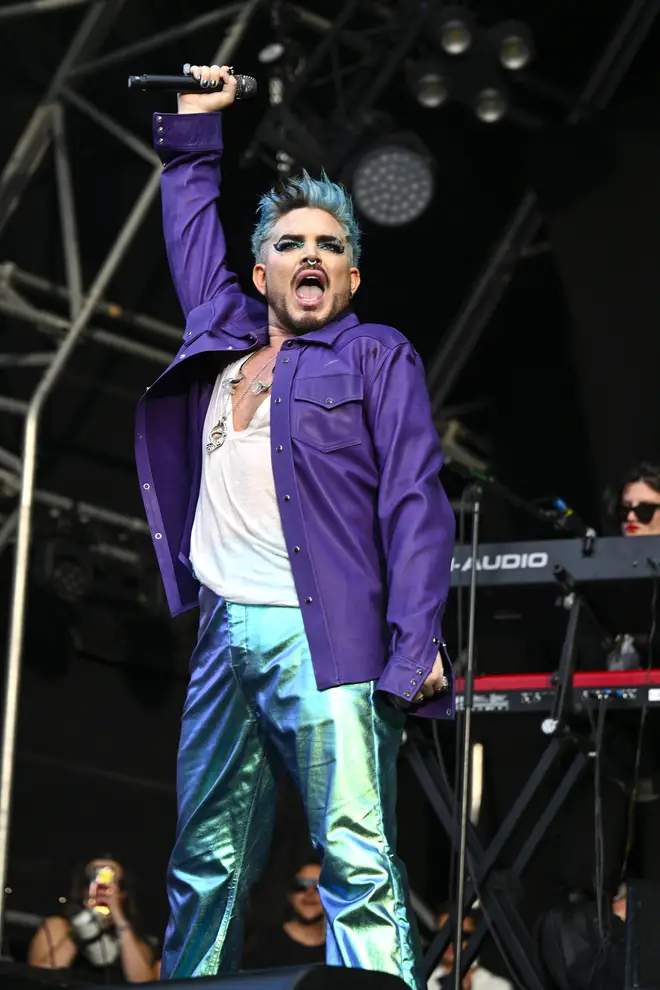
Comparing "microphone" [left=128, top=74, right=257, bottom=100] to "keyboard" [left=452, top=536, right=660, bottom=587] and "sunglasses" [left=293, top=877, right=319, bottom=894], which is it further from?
"sunglasses" [left=293, top=877, right=319, bottom=894]

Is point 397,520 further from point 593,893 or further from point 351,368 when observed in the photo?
point 593,893

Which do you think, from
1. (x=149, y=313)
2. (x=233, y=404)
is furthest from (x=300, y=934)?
(x=233, y=404)

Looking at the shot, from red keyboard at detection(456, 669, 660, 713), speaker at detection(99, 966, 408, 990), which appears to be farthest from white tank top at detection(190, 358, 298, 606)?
red keyboard at detection(456, 669, 660, 713)

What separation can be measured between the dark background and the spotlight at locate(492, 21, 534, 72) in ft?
1.82

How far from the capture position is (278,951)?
6.08 metres

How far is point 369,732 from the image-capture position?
2641 millimetres

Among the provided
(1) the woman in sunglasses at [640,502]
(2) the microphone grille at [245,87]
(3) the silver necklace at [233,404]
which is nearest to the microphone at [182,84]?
(2) the microphone grille at [245,87]

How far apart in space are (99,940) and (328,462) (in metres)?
3.66

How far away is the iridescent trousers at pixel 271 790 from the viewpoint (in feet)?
8.36

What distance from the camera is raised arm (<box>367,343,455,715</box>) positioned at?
261cm

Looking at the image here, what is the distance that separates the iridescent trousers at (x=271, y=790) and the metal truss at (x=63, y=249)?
362cm

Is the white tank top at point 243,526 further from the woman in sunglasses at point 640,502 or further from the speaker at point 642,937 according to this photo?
the woman in sunglasses at point 640,502

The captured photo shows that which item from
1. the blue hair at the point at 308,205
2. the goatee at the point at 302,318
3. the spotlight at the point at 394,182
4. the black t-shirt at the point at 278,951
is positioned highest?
the spotlight at the point at 394,182

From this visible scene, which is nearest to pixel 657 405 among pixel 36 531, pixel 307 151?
pixel 307 151
